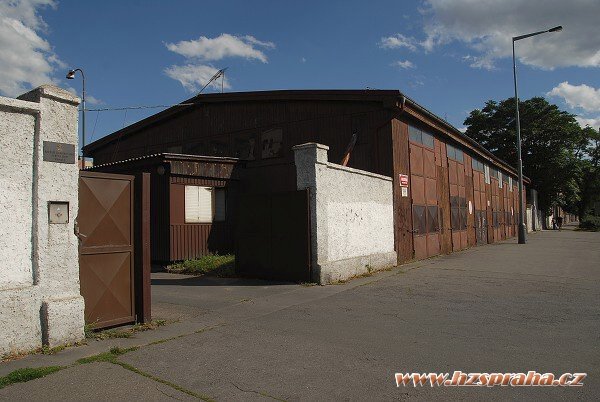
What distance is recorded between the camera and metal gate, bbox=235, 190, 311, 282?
10422 mm

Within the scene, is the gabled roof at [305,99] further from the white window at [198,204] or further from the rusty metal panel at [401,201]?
the white window at [198,204]

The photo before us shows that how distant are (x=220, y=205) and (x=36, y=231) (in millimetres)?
10375

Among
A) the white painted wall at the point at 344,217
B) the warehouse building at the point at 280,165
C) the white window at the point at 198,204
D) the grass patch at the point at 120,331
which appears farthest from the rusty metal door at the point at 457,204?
the grass patch at the point at 120,331

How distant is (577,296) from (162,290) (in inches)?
332

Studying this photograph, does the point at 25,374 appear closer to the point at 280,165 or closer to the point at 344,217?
the point at 344,217

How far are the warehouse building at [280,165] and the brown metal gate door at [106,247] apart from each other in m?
4.66

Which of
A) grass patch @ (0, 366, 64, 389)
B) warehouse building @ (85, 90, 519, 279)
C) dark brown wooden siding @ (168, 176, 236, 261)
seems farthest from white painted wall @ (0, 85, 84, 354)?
dark brown wooden siding @ (168, 176, 236, 261)

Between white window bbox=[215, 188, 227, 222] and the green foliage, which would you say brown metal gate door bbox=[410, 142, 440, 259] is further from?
the green foliage

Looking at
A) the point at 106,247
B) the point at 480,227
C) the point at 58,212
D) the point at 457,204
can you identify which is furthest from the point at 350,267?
the point at 480,227

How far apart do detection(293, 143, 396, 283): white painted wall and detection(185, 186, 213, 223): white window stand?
17.6ft

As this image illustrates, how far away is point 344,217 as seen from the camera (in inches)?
451

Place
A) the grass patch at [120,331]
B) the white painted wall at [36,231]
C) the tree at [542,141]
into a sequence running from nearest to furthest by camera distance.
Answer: the white painted wall at [36,231], the grass patch at [120,331], the tree at [542,141]

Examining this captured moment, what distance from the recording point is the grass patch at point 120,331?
5852mm

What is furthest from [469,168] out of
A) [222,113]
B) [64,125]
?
[64,125]
